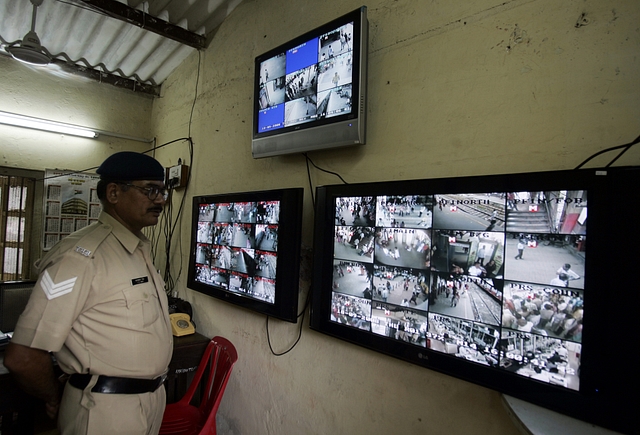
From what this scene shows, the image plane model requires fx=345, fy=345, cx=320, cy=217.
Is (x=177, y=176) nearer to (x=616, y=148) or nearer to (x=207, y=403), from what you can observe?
(x=207, y=403)

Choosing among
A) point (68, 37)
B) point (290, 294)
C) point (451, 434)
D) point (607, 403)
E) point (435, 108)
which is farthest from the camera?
point (68, 37)

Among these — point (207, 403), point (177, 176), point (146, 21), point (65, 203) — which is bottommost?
point (207, 403)

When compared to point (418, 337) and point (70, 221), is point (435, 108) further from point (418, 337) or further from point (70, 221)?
point (70, 221)

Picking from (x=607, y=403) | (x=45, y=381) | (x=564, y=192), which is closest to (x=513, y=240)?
(x=564, y=192)

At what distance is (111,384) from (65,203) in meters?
3.17

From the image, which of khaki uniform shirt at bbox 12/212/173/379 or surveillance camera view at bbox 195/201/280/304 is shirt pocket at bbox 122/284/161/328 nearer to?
khaki uniform shirt at bbox 12/212/173/379

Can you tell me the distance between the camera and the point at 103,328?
5.14 feet

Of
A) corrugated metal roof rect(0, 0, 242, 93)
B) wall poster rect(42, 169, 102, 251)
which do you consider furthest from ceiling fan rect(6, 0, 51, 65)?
wall poster rect(42, 169, 102, 251)

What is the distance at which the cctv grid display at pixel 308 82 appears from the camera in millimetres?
1826

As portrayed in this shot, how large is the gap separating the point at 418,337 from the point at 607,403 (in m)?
0.62

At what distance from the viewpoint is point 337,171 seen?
2.06 meters

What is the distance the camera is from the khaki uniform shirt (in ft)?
4.70

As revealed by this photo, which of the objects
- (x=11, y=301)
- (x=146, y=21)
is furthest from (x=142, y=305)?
(x=146, y=21)

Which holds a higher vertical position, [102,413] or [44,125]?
[44,125]
